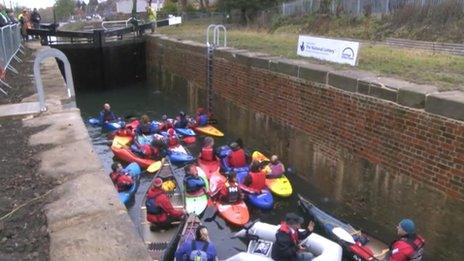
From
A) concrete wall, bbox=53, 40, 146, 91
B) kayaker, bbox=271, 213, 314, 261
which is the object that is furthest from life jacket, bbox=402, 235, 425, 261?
concrete wall, bbox=53, 40, 146, 91

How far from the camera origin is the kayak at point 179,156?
1369cm

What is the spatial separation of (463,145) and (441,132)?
19.0 inches

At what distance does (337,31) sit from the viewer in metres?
26.0

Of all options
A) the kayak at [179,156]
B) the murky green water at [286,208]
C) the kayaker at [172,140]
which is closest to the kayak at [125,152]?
the murky green water at [286,208]

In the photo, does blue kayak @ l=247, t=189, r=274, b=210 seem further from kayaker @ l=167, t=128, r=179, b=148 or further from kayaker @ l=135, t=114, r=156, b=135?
kayaker @ l=135, t=114, r=156, b=135

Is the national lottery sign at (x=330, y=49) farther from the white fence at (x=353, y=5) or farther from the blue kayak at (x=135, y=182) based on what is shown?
the white fence at (x=353, y=5)

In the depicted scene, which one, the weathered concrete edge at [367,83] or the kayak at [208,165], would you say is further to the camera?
the kayak at [208,165]

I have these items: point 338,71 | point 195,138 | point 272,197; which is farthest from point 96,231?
point 195,138

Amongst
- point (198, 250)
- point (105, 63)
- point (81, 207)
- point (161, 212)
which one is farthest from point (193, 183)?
point (105, 63)

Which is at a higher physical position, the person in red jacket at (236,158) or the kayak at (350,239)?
the person in red jacket at (236,158)

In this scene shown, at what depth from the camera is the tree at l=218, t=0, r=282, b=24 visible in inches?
1337

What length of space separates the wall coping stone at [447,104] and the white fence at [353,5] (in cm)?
1577

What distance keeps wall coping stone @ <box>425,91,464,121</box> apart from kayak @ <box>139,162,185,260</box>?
15.4ft

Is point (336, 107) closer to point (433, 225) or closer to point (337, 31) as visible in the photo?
point (433, 225)
